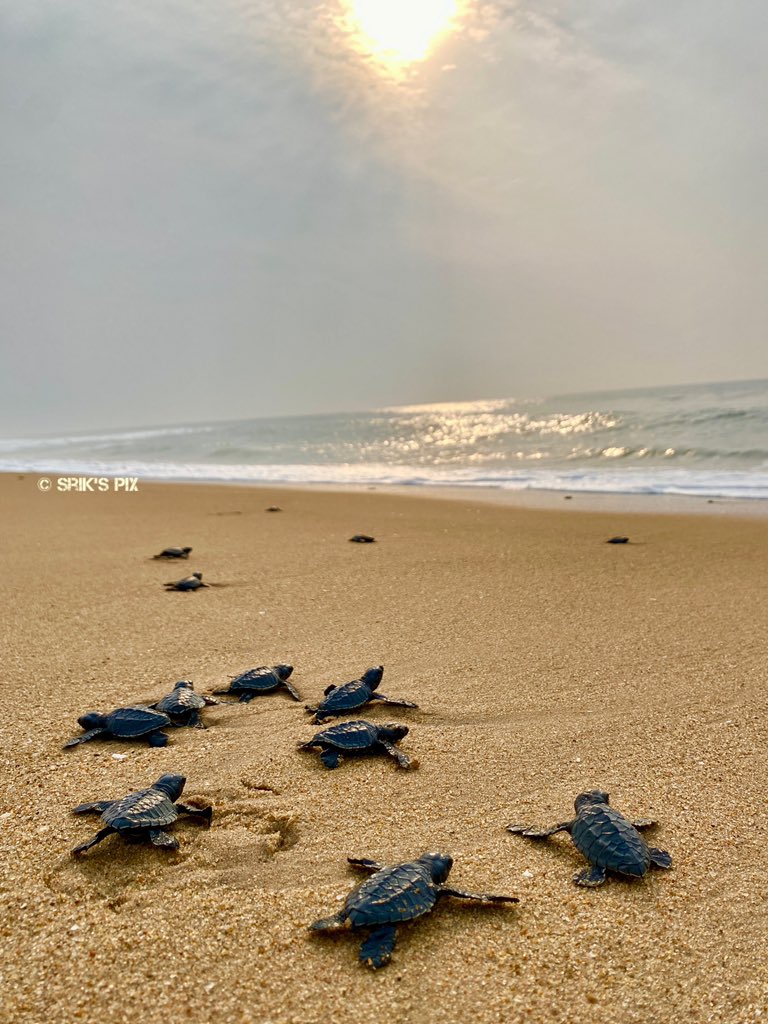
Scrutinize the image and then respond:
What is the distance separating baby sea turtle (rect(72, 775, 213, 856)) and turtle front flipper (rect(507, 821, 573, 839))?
1.02 meters

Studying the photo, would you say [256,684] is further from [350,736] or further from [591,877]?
[591,877]

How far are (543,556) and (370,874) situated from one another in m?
4.87

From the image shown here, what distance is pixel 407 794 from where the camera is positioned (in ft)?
8.63

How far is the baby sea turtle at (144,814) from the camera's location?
222 cm

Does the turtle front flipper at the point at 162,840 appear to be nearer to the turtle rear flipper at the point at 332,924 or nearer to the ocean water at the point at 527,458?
the turtle rear flipper at the point at 332,924

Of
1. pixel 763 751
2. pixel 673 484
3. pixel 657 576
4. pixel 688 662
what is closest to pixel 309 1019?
pixel 763 751

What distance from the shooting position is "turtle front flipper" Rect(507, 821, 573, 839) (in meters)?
2.30

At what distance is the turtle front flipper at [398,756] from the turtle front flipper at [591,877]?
84 cm

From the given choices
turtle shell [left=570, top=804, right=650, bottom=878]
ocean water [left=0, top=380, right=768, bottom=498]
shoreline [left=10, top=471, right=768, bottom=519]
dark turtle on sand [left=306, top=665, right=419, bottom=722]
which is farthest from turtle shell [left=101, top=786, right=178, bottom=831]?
ocean water [left=0, top=380, right=768, bottom=498]

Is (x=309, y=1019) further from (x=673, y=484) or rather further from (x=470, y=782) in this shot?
(x=673, y=484)

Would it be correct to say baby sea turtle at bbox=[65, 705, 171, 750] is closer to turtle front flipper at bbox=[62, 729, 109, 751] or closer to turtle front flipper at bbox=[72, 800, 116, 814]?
turtle front flipper at bbox=[62, 729, 109, 751]

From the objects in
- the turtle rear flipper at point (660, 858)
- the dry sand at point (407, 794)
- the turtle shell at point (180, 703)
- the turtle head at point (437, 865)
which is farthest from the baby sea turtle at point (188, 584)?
the turtle rear flipper at point (660, 858)

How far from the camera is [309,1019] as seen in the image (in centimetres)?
164

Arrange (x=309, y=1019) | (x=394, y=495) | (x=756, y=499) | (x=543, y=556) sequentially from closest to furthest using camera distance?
(x=309, y=1019)
(x=543, y=556)
(x=756, y=499)
(x=394, y=495)
